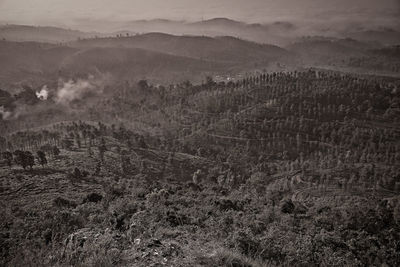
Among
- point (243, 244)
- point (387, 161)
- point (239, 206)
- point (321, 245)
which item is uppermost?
point (243, 244)

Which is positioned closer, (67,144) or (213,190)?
(213,190)

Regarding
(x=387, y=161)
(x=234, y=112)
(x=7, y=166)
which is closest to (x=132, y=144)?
(x=7, y=166)

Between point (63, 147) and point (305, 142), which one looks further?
point (305, 142)

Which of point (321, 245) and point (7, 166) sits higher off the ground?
point (321, 245)

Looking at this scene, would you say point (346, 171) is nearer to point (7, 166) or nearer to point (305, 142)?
point (305, 142)

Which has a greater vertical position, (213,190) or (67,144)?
(213,190)

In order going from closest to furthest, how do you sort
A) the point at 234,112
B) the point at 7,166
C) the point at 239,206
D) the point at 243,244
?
the point at 243,244 → the point at 239,206 → the point at 7,166 → the point at 234,112

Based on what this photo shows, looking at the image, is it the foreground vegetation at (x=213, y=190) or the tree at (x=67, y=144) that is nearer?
the foreground vegetation at (x=213, y=190)

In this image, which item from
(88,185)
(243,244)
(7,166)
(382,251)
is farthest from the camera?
(7,166)

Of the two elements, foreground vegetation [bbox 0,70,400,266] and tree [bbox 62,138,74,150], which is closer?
foreground vegetation [bbox 0,70,400,266]
